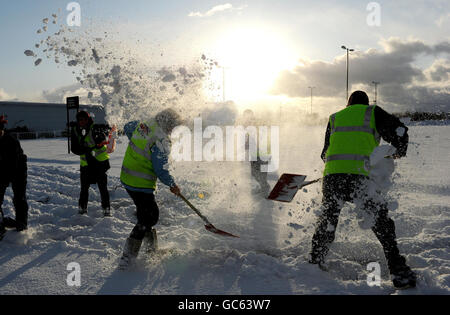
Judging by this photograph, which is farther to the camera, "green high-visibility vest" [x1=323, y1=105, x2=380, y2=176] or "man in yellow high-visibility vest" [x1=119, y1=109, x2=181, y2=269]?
"man in yellow high-visibility vest" [x1=119, y1=109, x2=181, y2=269]

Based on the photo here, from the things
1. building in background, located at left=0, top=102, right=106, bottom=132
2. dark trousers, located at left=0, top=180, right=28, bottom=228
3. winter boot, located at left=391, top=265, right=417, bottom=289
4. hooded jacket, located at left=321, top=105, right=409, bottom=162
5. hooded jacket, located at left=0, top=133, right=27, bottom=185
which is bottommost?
winter boot, located at left=391, top=265, right=417, bottom=289

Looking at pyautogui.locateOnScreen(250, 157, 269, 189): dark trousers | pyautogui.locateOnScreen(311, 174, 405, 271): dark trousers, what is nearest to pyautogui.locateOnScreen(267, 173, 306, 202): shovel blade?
pyautogui.locateOnScreen(311, 174, 405, 271): dark trousers

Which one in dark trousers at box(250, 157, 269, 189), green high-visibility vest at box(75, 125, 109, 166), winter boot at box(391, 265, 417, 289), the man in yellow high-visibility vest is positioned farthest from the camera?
dark trousers at box(250, 157, 269, 189)

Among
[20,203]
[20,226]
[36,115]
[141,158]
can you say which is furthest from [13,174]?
[36,115]

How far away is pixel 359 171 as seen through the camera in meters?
3.04

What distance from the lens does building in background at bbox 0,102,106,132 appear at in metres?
37.1

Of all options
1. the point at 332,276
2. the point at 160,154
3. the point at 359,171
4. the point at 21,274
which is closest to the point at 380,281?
the point at 332,276

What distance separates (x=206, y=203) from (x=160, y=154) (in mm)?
3278

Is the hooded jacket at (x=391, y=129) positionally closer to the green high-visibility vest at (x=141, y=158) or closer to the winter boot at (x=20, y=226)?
the green high-visibility vest at (x=141, y=158)

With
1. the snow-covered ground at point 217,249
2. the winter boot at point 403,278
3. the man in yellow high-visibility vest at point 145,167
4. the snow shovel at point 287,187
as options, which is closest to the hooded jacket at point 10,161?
the snow-covered ground at point 217,249

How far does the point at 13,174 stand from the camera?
4.30m

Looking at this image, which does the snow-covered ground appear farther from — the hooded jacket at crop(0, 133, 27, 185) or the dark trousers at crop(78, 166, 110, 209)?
the hooded jacket at crop(0, 133, 27, 185)

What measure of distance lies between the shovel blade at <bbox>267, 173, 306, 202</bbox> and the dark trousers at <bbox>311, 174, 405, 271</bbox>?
1.01 metres
